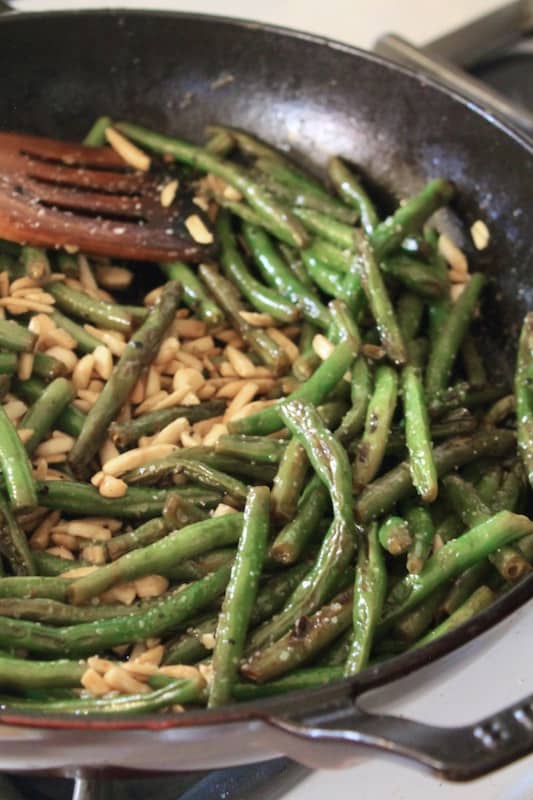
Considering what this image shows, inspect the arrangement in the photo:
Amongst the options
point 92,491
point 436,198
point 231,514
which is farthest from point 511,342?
point 92,491

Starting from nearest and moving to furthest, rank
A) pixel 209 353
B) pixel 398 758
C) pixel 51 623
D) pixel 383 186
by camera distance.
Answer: pixel 398 758, pixel 51 623, pixel 209 353, pixel 383 186

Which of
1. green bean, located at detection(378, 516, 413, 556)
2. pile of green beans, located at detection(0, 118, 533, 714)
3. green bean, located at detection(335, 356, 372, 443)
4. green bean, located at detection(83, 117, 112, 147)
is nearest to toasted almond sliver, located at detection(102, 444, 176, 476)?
pile of green beans, located at detection(0, 118, 533, 714)

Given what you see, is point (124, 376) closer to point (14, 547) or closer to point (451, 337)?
point (14, 547)

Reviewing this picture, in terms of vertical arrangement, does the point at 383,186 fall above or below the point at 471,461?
above

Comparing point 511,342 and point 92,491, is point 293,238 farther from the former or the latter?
point 92,491

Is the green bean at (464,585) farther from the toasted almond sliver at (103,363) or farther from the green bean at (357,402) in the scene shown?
the toasted almond sliver at (103,363)
